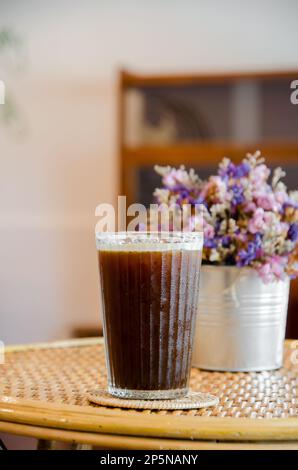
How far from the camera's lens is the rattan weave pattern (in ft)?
3.45

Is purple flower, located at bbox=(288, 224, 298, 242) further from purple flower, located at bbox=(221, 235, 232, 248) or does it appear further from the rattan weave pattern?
the rattan weave pattern

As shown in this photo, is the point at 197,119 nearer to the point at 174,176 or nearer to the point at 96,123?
the point at 96,123

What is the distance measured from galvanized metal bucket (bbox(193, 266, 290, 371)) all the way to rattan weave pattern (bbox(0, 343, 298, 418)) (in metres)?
0.03

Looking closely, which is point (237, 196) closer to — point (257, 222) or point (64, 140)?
point (257, 222)

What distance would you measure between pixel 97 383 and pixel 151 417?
31cm

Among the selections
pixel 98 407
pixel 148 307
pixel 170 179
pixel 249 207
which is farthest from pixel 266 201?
pixel 98 407

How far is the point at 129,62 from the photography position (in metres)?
5.45

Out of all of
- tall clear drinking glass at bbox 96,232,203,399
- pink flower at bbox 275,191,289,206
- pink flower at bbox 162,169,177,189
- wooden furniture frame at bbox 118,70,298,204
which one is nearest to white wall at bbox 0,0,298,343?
wooden furniture frame at bbox 118,70,298,204

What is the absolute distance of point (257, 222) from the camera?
1.31 m

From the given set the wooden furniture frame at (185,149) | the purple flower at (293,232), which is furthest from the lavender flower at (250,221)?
the wooden furniture frame at (185,149)

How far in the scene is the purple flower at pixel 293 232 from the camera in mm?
1364
